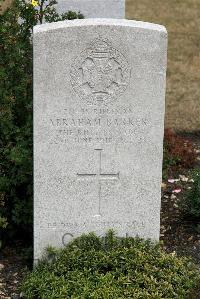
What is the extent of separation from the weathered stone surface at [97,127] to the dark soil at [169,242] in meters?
0.27

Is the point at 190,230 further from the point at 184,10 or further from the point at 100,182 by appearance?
the point at 184,10

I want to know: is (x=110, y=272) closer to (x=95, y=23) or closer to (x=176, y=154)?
(x=95, y=23)

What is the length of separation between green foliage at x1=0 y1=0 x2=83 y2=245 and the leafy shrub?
2.14m

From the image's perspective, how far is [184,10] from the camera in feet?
55.1

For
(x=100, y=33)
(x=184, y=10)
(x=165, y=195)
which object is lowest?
(x=165, y=195)

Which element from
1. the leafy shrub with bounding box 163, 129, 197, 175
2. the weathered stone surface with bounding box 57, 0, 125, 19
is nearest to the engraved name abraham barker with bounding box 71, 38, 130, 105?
the leafy shrub with bounding box 163, 129, 197, 175

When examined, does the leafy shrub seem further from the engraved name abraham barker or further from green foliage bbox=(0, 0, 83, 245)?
the engraved name abraham barker

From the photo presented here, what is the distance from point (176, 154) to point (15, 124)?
2.50 meters

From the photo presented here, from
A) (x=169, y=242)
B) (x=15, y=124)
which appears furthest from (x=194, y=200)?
(x=15, y=124)

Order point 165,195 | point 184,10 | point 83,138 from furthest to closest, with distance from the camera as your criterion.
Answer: point 184,10 → point 165,195 → point 83,138

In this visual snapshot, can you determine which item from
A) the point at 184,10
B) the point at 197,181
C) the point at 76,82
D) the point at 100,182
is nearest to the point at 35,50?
the point at 76,82

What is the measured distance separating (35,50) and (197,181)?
197 cm

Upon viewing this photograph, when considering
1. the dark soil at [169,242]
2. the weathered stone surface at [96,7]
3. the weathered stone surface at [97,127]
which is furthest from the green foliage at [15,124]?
the weathered stone surface at [96,7]

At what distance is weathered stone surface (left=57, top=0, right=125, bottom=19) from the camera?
891 centimetres
